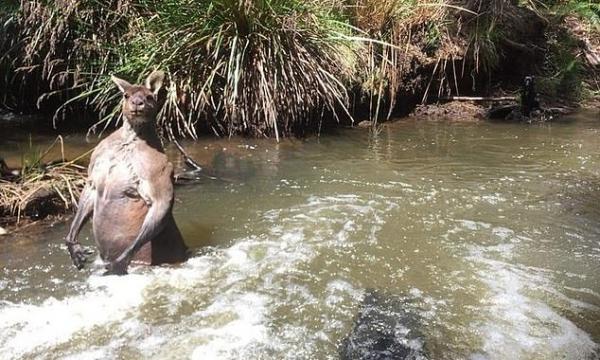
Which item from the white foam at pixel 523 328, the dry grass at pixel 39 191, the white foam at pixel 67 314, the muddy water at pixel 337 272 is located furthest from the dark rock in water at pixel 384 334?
the dry grass at pixel 39 191

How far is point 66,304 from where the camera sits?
3980mm

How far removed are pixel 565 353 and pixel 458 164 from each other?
13.5 feet

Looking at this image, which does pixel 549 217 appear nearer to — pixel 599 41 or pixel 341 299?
pixel 341 299

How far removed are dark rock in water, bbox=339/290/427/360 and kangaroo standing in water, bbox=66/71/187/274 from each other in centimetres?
132

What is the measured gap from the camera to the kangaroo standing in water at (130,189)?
166 inches

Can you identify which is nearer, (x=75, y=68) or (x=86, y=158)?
(x=86, y=158)

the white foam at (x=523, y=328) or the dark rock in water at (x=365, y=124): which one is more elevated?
the dark rock in water at (x=365, y=124)

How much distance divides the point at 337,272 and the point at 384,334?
883 millimetres

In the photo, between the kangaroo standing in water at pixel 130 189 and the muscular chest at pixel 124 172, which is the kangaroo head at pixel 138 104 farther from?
the muscular chest at pixel 124 172

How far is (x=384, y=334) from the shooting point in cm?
366

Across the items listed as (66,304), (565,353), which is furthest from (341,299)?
(66,304)

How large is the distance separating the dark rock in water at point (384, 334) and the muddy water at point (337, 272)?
0.06 feet

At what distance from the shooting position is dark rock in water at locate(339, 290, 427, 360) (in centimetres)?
347

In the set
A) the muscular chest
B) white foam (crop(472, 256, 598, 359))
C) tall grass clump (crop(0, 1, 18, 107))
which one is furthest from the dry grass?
white foam (crop(472, 256, 598, 359))
